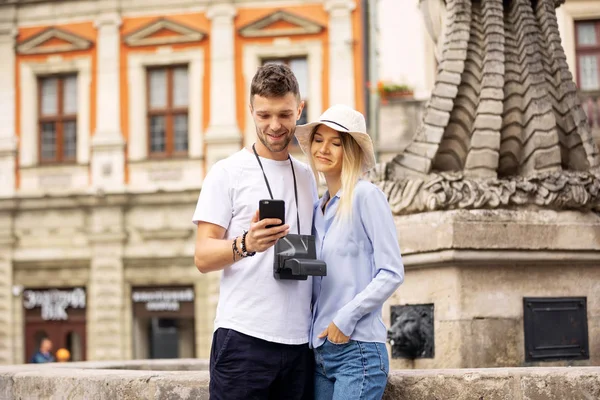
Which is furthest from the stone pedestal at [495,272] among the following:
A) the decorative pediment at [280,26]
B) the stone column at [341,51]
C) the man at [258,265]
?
the decorative pediment at [280,26]

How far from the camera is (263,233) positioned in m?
3.17

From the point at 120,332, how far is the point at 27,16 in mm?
7661

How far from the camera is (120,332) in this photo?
2095 centimetres

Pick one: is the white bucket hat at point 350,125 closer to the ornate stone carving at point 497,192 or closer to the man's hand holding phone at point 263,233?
the man's hand holding phone at point 263,233

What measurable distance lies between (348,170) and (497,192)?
185cm

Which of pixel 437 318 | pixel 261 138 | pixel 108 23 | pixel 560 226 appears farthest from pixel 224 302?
pixel 108 23

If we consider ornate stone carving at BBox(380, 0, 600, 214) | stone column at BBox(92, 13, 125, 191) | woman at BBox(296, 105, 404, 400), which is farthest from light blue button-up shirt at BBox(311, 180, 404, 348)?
stone column at BBox(92, 13, 125, 191)

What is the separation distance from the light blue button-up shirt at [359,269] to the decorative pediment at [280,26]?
18.2 meters

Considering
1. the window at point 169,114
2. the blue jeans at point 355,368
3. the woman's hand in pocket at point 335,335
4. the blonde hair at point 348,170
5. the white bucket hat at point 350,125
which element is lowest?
the blue jeans at point 355,368

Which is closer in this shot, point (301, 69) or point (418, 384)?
point (418, 384)

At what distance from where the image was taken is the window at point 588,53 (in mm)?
20672

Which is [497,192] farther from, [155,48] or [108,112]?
[108,112]

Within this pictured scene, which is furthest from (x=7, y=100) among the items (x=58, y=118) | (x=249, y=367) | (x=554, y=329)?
(x=249, y=367)

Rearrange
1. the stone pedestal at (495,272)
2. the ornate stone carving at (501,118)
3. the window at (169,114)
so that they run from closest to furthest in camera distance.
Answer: the stone pedestal at (495,272), the ornate stone carving at (501,118), the window at (169,114)
